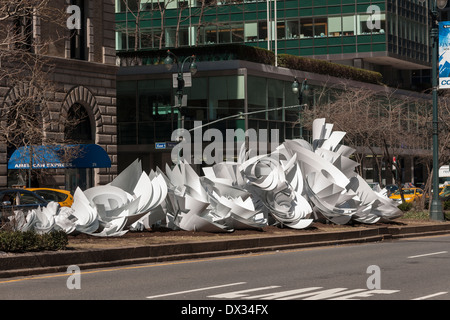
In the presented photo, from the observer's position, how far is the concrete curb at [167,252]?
57.2ft

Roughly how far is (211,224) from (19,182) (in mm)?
19164

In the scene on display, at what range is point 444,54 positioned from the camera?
115ft

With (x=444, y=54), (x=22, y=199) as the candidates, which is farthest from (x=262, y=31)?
(x=22, y=199)

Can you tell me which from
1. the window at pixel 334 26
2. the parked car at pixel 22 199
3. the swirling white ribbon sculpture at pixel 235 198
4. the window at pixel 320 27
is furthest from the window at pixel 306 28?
the parked car at pixel 22 199

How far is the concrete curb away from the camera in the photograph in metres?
17.4

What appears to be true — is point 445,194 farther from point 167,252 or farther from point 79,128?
point 167,252

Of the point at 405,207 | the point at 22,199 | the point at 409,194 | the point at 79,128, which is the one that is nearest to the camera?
the point at 22,199

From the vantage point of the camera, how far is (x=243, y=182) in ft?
90.4

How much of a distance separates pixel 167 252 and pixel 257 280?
4.49 meters

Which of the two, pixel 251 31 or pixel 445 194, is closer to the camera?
pixel 445 194

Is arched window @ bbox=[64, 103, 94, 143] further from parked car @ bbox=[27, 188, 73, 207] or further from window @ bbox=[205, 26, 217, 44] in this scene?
window @ bbox=[205, 26, 217, 44]

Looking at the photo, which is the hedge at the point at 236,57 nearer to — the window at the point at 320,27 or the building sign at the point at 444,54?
the window at the point at 320,27
